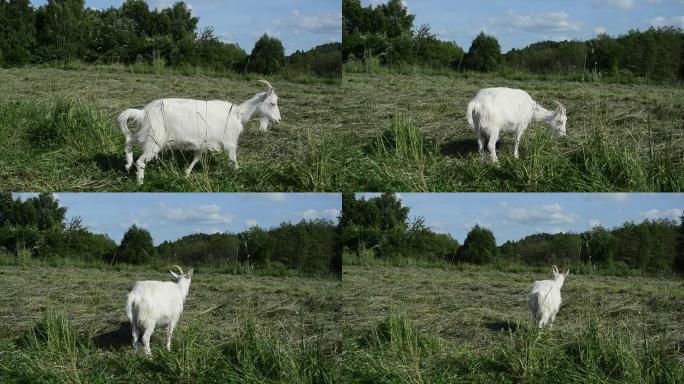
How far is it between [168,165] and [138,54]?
18.7 ft

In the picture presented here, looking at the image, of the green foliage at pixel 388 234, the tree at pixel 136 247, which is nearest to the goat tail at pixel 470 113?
the green foliage at pixel 388 234

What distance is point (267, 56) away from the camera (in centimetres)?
1171

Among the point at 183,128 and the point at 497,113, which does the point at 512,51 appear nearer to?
the point at 497,113

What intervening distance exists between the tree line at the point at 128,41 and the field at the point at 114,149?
95.5 inches

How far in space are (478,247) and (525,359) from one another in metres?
1.84

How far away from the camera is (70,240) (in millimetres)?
8656

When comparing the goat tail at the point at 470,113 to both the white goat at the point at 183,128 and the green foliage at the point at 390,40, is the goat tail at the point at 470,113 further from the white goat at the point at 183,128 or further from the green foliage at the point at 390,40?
the white goat at the point at 183,128

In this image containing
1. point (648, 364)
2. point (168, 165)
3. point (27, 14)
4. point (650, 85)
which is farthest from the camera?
point (27, 14)

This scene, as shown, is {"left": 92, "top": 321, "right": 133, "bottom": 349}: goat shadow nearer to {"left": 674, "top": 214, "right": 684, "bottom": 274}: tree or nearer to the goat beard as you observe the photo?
the goat beard

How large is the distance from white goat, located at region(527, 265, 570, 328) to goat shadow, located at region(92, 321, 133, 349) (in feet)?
13.5

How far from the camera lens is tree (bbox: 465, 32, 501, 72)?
8.77 metres

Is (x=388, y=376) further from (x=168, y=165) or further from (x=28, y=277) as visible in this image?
(x=28, y=277)

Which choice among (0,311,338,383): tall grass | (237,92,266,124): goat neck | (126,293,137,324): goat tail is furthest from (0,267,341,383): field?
(237,92,266,124): goat neck

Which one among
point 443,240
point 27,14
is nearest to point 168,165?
point 443,240
